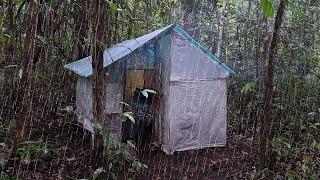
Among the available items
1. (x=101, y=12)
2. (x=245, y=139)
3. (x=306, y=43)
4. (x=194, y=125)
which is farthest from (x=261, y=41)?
(x=101, y=12)

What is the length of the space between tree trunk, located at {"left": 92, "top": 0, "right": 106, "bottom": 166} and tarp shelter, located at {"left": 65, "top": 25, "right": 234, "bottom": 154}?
3.69ft

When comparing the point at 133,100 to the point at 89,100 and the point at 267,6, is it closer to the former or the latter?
the point at 89,100

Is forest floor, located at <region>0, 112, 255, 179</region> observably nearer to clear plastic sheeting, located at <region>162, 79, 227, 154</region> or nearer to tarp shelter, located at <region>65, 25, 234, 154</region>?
clear plastic sheeting, located at <region>162, 79, 227, 154</region>

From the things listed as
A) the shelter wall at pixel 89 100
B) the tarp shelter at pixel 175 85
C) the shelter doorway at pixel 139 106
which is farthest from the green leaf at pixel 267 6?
the shelter doorway at pixel 139 106

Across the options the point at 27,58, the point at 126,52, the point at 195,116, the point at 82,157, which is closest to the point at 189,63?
the point at 195,116

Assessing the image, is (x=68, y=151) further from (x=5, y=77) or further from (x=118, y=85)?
(x=5, y=77)

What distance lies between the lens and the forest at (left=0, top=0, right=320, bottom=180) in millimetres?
5176

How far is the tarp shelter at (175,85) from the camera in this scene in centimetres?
658

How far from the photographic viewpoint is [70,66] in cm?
772

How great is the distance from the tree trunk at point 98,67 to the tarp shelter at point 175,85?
1123 mm

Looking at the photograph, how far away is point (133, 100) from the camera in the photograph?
25.5ft

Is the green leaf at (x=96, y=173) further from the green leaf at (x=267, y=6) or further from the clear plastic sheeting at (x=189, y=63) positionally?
the green leaf at (x=267, y=6)

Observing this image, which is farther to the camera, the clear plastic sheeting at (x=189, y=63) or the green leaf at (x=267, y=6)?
the clear plastic sheeting at (x=189, y=63)

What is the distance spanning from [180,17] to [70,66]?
669 centimetres
